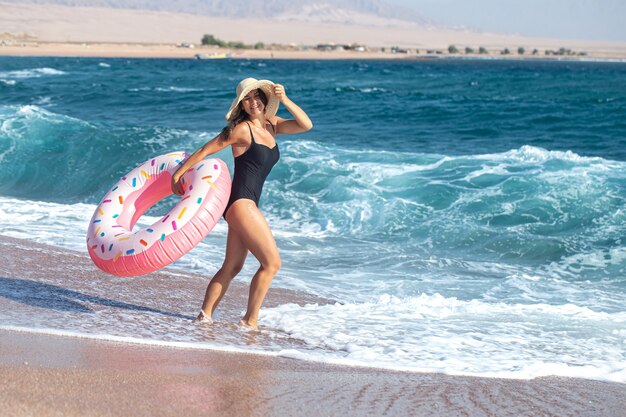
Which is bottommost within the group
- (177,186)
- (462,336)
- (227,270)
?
(462,336)

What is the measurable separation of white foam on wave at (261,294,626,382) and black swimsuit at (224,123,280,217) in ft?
3.11

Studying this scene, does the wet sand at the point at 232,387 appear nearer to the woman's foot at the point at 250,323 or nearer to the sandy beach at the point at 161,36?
the woman's foot at the point at 250,323

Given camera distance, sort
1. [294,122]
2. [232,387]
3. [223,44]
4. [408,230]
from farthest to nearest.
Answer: [223,44] → [408,230] → [294,122] → [232,387]

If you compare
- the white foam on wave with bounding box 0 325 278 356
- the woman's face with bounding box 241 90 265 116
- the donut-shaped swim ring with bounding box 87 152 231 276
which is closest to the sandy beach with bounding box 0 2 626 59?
the donut-shaped swim ring with bounding box 87 152 231 276

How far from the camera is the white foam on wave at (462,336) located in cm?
516

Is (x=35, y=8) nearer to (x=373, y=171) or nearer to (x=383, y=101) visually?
(x=383, y=101)

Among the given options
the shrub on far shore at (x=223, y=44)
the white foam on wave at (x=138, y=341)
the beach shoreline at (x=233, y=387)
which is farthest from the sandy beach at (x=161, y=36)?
the beach shoreline at (x=233, y=387)

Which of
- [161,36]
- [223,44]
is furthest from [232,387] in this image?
[161,36]

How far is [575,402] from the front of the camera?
461cm

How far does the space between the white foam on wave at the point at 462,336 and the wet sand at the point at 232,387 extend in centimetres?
21

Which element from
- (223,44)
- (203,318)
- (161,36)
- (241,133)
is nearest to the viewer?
(241,133)

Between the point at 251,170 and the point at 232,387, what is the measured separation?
153cm

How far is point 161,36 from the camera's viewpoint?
13362 cm

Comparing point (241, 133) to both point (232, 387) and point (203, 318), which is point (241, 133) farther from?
point (232, 387)
